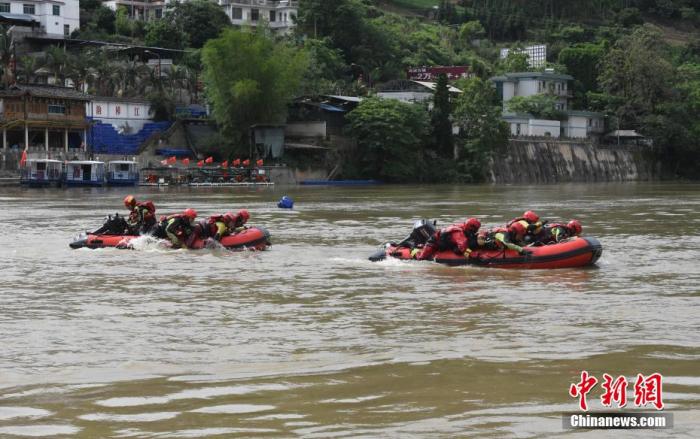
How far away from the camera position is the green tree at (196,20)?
10981cm

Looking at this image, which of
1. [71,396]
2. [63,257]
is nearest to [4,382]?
[71,396]

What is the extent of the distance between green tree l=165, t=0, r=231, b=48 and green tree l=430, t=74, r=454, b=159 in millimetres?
27168

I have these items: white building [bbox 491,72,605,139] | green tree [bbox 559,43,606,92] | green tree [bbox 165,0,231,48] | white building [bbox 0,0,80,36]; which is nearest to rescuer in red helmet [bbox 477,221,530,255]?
white building [bbox 0,0,80,36]

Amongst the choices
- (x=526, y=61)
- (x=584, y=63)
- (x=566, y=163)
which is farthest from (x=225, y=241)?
(x=584, y=63)

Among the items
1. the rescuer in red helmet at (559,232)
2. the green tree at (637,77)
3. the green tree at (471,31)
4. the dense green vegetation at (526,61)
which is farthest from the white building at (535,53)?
the rescuer in red helmet at (559,232)

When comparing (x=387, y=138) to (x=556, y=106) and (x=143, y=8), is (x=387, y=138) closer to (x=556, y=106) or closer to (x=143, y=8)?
(x=556, y=106)

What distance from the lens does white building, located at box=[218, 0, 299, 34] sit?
395ft

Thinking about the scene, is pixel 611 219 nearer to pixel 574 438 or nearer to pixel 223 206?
pixel 223 206

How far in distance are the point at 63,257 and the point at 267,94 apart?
5864cm

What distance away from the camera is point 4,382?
14.1 m

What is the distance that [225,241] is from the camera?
98.6ft

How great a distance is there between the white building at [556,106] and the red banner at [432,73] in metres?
7.85

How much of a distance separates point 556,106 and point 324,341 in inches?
3910

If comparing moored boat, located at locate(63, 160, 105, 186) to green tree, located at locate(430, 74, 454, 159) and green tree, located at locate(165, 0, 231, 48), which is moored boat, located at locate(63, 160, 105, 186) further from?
green tree, located at locate(165, 0, 231, 48)
